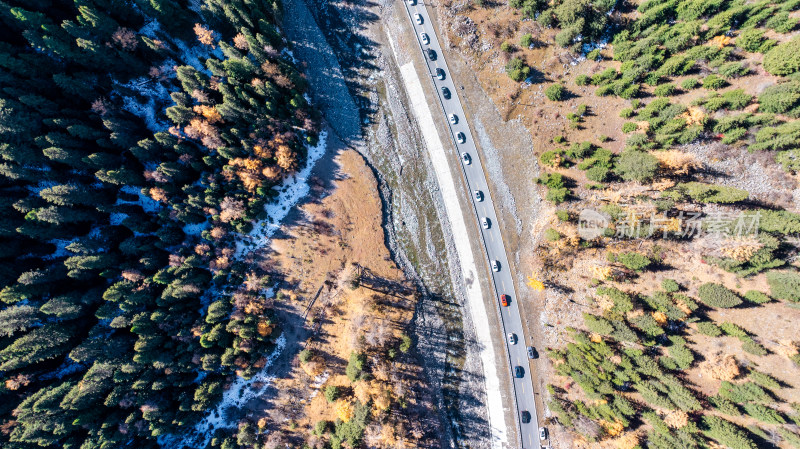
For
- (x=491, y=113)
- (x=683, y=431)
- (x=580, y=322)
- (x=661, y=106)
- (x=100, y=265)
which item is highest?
(x=661, y=106)

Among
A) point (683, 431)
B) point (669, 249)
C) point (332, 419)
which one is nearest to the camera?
point (683, 431)

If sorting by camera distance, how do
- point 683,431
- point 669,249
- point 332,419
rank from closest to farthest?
point 683,431, point 669,249, point 332,419

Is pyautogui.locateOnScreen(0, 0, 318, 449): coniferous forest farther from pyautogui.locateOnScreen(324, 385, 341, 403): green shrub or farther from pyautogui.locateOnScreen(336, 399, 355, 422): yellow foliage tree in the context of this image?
pyautogui.locateOnScreen(336, 399, 355, 422): yellow foliage tree

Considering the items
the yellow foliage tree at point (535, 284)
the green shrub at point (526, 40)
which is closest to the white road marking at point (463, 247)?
the yellow foliage tree at point (535, 284)

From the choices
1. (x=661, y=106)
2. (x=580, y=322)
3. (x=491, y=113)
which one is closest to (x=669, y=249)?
(x=580, y=322)

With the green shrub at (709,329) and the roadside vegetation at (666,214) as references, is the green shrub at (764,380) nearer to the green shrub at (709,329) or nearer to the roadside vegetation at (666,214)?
the roadside vegetation at (666,214)

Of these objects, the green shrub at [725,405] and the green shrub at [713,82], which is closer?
the green shrub at [725,405]

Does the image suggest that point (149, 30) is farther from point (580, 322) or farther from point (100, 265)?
point (580, 322)
